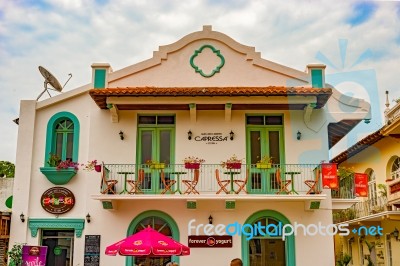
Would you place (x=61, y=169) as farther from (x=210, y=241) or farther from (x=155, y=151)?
(x=210, y=241)

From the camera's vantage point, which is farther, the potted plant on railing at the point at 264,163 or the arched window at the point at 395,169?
the arched window at the point at 395,169

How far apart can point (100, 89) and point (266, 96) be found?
128 inches

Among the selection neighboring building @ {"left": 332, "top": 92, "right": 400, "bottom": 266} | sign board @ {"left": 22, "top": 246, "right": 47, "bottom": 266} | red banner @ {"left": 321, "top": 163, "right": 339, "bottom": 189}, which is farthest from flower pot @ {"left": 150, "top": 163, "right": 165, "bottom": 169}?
neighboring building @ {"left": 332, "top": 92, "right": 400, "bottom": 266}

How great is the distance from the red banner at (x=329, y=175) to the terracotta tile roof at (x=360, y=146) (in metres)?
3.14

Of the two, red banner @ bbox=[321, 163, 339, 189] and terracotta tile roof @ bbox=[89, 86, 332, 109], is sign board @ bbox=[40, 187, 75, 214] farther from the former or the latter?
red banner @ bbox=[321, 163, 339, 189]

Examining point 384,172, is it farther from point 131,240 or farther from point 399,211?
point 131,240

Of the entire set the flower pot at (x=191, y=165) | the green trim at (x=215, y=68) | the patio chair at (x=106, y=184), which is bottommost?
the patio chair at (x=106, y=184)

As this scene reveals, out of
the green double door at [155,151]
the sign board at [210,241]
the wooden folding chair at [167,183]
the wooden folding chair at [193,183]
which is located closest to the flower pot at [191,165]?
the wooden folding chair at [193,183]

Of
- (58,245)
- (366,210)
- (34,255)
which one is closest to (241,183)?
(58,245)

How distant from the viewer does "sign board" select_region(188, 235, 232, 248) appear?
10.1m

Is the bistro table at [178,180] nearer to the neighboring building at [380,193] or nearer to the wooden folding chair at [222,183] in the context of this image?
the wooden folding chair at [222,183]

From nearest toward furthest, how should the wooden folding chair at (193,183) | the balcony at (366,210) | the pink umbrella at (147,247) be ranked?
the pink umbrella at (147,247) → the wooden folding chair at (193,183) → the balcony at (366,210)

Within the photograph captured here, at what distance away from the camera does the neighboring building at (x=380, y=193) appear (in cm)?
1188

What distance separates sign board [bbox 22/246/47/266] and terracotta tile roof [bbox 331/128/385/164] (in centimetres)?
793
